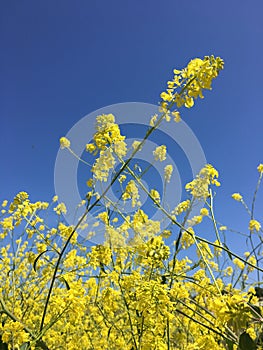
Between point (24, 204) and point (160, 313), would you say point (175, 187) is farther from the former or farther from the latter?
point (24, 204)

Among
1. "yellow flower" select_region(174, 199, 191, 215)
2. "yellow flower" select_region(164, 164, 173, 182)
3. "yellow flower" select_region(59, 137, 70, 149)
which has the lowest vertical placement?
"yellow flower" select_region(174, 199, 191, 215)

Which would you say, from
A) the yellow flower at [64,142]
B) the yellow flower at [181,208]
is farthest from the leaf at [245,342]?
the yellow flower at [64,142]

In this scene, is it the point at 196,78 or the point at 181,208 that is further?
the point at 181,208

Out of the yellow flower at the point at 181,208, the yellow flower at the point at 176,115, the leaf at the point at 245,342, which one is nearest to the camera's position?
the leaf at the point at 245,342

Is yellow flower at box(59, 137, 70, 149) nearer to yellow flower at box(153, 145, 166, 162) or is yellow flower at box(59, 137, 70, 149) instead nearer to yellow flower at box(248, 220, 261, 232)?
yellow flower at box(153, 145, 166, 162)

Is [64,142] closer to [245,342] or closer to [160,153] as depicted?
[160,153]

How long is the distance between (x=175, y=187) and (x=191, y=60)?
119 cm

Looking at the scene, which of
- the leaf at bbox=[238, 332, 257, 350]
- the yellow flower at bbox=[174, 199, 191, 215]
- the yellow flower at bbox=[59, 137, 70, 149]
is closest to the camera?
the leaf at bbox=[238, 332, 257, 350]

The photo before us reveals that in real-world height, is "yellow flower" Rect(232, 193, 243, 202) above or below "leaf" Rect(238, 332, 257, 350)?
above

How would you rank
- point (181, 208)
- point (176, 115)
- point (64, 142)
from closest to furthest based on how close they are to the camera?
point (176, 115) < point (64, 142) < point (181, 208)

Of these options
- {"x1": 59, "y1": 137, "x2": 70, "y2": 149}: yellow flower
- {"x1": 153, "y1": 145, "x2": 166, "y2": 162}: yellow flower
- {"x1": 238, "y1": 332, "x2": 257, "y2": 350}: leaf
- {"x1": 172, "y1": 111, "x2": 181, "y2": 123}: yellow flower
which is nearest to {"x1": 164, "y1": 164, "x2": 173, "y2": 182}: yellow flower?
{"x1": 153, "y1": 145, "x2": 166, "y2": 162}: yellow flower

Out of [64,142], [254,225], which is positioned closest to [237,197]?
[254,225]

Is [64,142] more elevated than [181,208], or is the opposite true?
[64,142]

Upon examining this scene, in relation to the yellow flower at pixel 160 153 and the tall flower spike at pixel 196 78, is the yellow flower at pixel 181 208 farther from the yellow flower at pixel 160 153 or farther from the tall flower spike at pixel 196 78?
the tall flower spike at pixel 196 78
